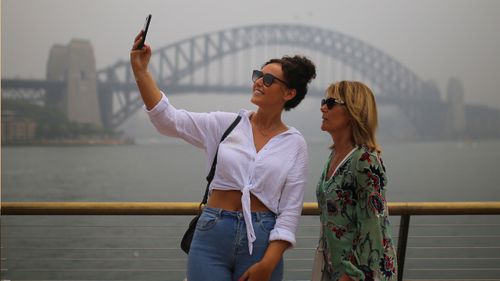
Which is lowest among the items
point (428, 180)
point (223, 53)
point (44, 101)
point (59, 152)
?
point (59, 152)

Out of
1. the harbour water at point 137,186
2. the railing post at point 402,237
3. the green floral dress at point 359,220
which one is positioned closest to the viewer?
the green floral dress at point 359,220

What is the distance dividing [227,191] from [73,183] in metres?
31.7

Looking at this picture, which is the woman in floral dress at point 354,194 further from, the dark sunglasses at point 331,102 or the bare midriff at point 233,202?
the bare midriff at point 233,202

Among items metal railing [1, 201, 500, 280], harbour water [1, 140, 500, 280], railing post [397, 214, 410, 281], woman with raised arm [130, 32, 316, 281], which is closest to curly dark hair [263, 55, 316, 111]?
woman with raised arm [130, 32, 316, 281]

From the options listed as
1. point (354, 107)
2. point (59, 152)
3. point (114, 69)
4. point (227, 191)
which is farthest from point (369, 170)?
point (59, 152)

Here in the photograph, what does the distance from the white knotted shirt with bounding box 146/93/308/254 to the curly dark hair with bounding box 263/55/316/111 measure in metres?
0.10

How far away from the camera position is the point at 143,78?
4.32 ft

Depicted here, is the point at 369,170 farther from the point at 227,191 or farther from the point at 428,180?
the point at 428,180

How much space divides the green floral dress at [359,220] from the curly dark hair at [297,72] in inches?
8.2

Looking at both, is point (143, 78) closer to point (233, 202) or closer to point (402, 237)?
point (233, 202)

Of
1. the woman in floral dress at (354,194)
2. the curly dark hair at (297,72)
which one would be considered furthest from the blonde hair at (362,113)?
the curly dark hair at (297,72)

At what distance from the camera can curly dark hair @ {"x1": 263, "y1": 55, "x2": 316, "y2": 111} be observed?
1.38 m

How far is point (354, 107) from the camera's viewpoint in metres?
1.31

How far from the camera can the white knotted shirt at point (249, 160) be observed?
4.33 ft
